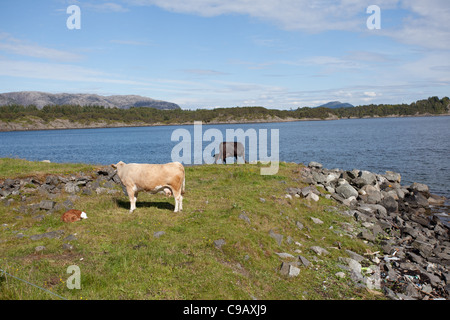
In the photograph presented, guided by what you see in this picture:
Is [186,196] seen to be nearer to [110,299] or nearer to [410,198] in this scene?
[110,299]

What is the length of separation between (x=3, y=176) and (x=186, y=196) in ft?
41.4

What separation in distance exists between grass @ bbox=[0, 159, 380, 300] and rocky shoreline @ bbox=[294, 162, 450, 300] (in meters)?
0.98

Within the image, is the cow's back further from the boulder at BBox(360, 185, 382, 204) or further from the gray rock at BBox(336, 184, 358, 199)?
the boulder at BBox(360, 185, 382, 204)

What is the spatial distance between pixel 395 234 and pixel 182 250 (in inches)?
505

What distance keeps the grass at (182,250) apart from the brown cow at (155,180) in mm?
958

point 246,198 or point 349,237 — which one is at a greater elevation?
point 246,198

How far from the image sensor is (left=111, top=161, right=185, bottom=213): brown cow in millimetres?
14532

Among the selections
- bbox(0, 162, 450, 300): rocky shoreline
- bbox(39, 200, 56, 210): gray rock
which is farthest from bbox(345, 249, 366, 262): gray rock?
bbox(39, 200, 56, 210): gray rock

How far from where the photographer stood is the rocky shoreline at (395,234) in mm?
11750

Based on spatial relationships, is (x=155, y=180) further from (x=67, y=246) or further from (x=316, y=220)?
(x=316, y=220)

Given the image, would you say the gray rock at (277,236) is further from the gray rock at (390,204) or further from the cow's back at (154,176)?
the gray rock at (390,204)

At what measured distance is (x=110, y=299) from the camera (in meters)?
7.73

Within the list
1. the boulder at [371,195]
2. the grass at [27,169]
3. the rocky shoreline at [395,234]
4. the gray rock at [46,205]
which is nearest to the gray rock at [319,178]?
the rocky shoreline at [395,234]
